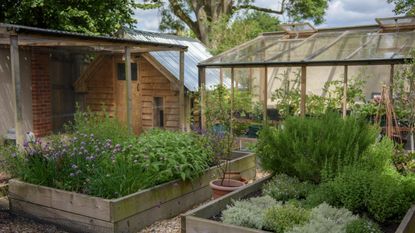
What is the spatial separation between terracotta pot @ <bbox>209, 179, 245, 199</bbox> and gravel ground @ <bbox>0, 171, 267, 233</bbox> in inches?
23.6

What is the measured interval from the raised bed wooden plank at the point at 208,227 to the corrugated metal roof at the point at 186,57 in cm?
627

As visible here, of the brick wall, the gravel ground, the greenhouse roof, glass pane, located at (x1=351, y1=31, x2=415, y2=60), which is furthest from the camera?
the brick wall

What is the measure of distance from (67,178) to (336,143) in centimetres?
323

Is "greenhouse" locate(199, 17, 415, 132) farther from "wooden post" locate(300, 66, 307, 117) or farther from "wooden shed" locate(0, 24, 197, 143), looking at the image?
"wooden shed" locate(0, 24, 197, 143)

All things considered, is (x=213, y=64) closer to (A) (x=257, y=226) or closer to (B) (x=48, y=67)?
(B) (x=48, y=67)

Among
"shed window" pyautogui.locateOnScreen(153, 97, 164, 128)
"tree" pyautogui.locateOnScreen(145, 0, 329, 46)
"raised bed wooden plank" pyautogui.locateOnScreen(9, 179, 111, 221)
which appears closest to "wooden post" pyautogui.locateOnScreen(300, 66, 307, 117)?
"shed window" pyautogui.locateOnScreen(153, 97, 164, 128)

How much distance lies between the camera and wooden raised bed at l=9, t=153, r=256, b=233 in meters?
4.24

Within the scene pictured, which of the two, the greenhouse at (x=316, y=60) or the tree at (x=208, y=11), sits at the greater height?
the tree at (x=208, y=11)

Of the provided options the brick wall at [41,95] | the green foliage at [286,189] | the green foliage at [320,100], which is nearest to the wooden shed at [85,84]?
the brick wall at [41,95]

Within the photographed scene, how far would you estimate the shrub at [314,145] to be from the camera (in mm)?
4773

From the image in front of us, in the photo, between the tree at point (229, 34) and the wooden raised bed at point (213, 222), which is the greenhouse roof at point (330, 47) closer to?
the tree at point (229, 34)

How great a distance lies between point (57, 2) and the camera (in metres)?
9.74

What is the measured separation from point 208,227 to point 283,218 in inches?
27.2

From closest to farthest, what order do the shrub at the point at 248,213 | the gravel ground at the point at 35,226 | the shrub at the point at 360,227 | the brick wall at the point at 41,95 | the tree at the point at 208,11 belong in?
the shrub at the point at 360,227
the shrub at the point at 248,213
the gravel ground at the point at 35,226
the brick wall at the point at 41,95
the tree at the point at 208,11
